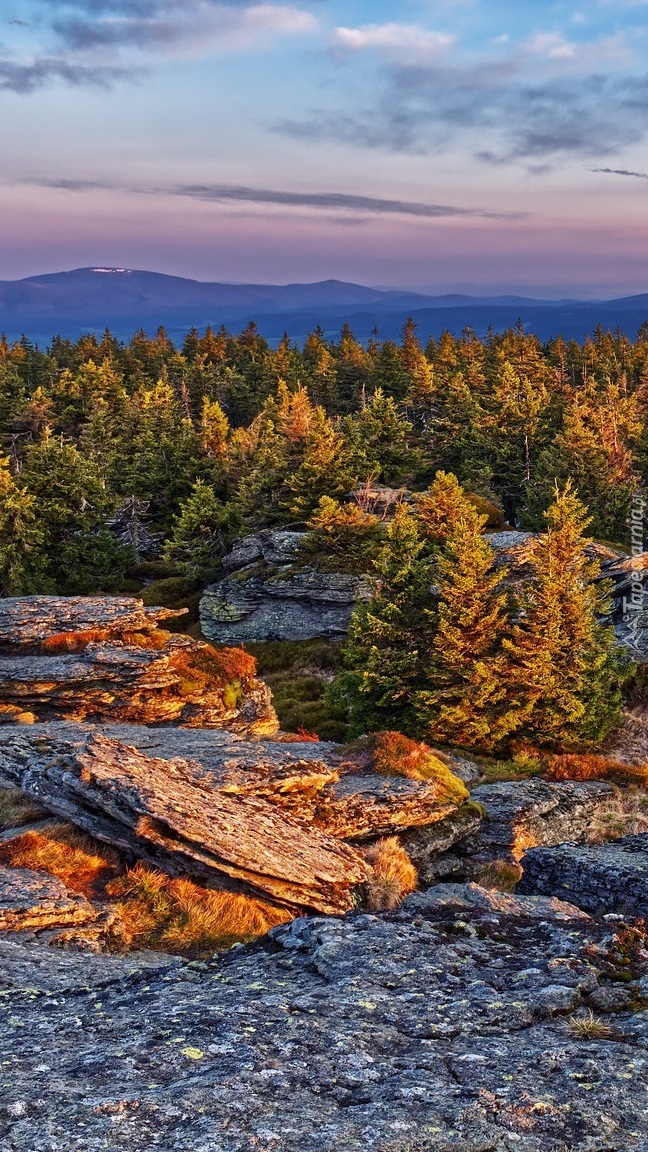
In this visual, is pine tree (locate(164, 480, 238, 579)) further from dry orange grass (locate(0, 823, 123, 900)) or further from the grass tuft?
the grass tuft

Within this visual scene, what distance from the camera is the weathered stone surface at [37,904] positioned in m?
10.6

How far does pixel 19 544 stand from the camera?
4550cm

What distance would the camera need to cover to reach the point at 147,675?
24.1 metres

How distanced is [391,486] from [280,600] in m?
17.3

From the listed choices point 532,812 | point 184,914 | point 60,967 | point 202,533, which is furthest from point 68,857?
point 202,533

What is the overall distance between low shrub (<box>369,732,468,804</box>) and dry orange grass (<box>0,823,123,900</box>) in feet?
23.5

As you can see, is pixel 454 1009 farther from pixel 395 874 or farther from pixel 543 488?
pixel 543 488

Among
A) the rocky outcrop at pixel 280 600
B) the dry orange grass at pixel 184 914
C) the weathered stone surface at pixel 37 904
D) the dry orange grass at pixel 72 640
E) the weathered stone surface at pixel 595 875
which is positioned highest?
the weathered stone surface at pixel 37 904

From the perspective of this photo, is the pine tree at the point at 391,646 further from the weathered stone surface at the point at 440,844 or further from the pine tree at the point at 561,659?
the weathered stone surface at the point at 440,844

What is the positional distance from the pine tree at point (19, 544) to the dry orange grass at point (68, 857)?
1303 inches

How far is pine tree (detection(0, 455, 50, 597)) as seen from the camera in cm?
4412

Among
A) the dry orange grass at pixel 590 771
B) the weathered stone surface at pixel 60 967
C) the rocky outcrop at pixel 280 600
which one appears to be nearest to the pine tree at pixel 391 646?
the dry orange grass at pixel 590 771

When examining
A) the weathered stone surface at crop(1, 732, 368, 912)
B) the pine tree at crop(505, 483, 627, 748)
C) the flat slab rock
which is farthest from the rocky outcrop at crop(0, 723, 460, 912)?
the pine tree at crop(505, 483, 627, 748)

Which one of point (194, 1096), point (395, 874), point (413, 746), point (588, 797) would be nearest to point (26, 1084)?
point (194, 1096)
